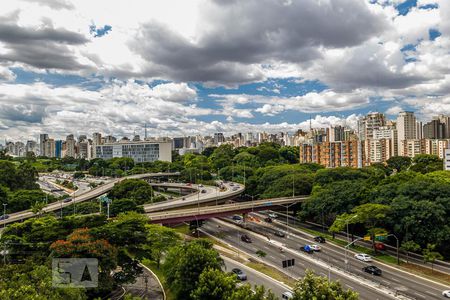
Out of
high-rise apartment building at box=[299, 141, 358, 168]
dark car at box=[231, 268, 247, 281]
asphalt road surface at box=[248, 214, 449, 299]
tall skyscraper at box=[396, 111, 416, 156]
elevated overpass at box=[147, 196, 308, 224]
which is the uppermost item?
tall skyscraper at box=[396, 111, 416, 156]

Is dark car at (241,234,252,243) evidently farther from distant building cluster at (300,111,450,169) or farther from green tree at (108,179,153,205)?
distant building cluster at (300,111,450,169)

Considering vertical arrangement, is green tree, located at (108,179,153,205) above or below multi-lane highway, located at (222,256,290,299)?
above

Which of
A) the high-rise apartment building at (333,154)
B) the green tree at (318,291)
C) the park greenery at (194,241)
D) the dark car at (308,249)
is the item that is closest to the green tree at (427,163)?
the park greenery at (194,241)

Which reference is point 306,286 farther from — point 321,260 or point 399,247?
point 399,247

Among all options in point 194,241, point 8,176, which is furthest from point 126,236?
point 8,176

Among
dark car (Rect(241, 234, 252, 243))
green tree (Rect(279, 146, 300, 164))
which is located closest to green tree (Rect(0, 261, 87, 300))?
dark car (Rect(241, 234, 252, 243))

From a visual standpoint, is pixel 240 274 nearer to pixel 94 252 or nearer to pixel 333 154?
pixel 94 252
